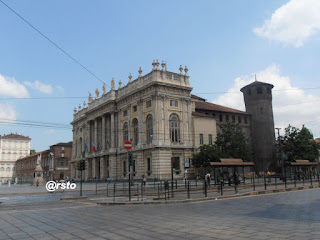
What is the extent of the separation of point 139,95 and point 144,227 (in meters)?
42.9

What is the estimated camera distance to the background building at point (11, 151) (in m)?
128

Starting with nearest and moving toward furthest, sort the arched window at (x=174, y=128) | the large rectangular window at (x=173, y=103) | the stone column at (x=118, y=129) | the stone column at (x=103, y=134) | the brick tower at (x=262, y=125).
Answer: the arched window at (x=174, y=128) < the large rectangular window at (x=173, y=103) < the stone column at (x=118, y=129) < the stone column at (x=103, y=134) < the brick tower at (x=262, y=125)

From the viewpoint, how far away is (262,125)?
6438cm

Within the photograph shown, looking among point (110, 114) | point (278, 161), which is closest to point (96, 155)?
point (110, 114)

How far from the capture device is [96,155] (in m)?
61.4

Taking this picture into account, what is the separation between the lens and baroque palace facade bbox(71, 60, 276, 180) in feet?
152

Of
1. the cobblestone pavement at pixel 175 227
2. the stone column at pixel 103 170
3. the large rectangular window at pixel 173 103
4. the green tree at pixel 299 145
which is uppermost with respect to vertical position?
the large rectangular window at pixel 173 103

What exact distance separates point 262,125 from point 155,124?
2922 centimetres

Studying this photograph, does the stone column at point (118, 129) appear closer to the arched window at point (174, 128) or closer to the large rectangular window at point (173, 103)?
the arched window at point (174, 128)

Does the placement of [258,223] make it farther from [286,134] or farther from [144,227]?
[286,134]

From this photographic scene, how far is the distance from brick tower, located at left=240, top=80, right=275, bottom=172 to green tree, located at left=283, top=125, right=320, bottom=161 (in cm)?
477

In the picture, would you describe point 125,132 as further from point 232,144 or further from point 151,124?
point 232,144

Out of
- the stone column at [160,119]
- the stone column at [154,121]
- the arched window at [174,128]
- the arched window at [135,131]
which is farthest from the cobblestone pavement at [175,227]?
the arched window at [135,131]

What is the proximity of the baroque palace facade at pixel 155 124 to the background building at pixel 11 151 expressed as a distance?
85.1 metres
